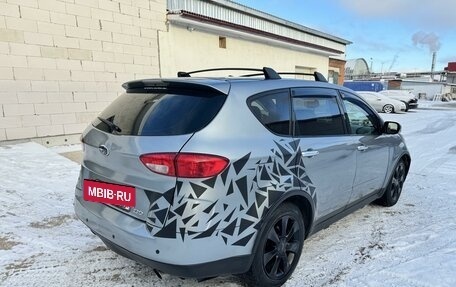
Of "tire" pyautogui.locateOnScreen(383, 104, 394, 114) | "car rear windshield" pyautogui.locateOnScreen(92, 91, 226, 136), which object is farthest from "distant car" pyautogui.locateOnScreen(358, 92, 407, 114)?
"car rear windshield" pyautogui.locateOnScreen(92, 91, 226, 136)

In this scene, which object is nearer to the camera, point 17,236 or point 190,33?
point 17,236

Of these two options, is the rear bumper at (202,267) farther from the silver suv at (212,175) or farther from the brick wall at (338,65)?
the brick wall at (338,65)

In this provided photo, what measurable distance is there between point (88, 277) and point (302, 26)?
1535cm

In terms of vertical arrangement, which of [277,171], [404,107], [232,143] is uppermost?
Result: [232,143]

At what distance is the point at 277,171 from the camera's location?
2.50 m

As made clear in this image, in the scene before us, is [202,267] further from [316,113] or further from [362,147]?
[362,147]

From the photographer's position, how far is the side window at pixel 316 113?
9.45 ft

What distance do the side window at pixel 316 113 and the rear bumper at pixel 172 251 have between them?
1129 millimetres

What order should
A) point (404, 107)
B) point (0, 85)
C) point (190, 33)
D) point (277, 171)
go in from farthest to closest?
point (404, 107) → point (190, 33) → point (0, 85) → point (277, 171)

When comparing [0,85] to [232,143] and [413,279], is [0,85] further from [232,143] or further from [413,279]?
[413,279]

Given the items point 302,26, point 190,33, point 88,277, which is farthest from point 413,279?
point 302,26

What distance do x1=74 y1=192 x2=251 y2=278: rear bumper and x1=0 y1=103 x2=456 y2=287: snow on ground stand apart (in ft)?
1.78

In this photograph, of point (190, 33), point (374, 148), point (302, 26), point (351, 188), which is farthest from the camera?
point (302, 26)

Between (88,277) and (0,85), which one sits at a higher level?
(0,85)
